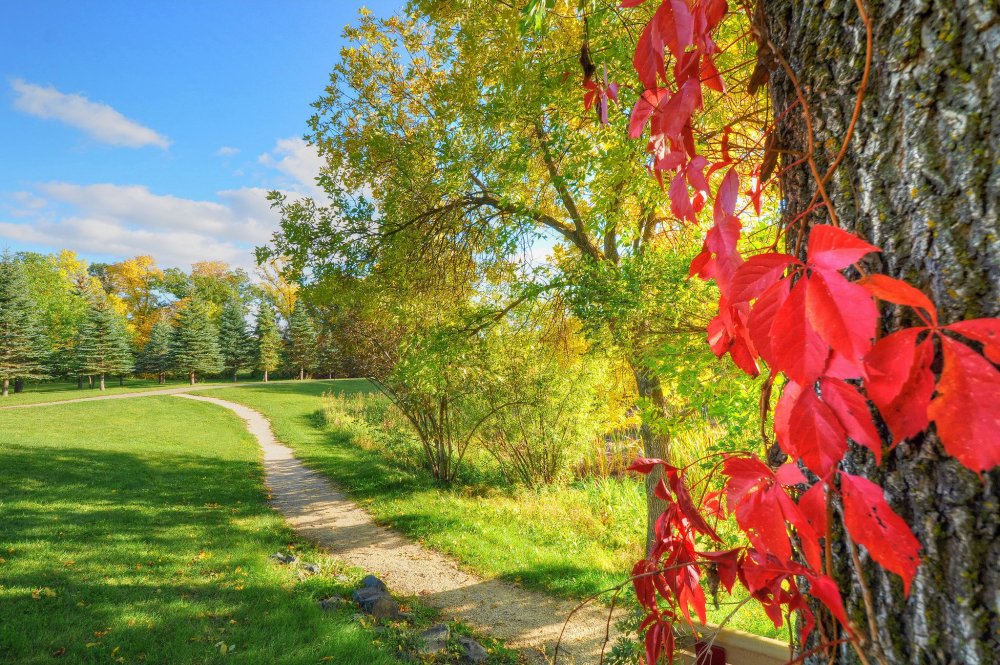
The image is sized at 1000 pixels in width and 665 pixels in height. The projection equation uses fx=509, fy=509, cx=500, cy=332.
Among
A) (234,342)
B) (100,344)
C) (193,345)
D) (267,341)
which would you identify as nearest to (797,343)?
(100,344)

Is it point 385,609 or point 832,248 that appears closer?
point 832,248

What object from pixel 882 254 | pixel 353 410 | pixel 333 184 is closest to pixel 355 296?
pixel 333 184

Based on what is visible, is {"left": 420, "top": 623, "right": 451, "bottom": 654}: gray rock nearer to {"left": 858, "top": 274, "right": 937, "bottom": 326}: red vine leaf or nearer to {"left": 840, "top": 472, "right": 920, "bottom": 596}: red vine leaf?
{"left": 840, "top": 472, "right": 920, "bottom": 596}: red vine leaf

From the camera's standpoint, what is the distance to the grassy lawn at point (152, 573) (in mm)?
3553

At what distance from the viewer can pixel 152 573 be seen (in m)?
4.84

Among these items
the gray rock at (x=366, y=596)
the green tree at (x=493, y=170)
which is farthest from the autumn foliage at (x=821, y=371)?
the gray rock at (x=366, y=596)

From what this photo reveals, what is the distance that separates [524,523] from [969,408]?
24.0 feet

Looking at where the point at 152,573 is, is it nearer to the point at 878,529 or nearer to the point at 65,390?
the point at 878,529

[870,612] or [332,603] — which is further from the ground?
[870,612]

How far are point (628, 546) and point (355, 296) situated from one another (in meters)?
4.61

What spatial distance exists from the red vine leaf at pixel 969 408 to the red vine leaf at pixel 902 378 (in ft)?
0.10

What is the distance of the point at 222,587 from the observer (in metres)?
4.62

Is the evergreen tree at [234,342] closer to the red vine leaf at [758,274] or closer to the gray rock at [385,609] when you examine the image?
the gray rock at [385,609]

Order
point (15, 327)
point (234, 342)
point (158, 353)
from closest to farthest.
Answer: point (15, 327), point (158, 353), point (234, 342)
